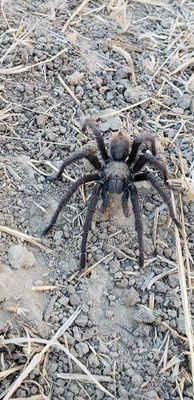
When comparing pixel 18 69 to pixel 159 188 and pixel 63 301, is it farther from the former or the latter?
pixel 63 301

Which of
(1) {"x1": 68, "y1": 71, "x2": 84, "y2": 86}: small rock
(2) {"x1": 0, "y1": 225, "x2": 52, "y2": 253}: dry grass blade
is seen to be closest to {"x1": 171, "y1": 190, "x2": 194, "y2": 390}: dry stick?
(2) {"x1": 0, "y1": 225, "x2": 52, "y2": 253}: dry grass blade

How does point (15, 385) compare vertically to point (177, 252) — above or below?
below

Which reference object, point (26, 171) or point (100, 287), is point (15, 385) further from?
point (26, 171)

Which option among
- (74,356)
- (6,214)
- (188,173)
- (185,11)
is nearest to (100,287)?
(74,356)

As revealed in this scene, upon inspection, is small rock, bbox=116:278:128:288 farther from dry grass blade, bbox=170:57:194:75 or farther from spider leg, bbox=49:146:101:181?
dry grass blade, bbox=170:57:194:75

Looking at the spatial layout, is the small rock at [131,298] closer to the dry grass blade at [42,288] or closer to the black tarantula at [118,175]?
the black tarantula at [118,175]
